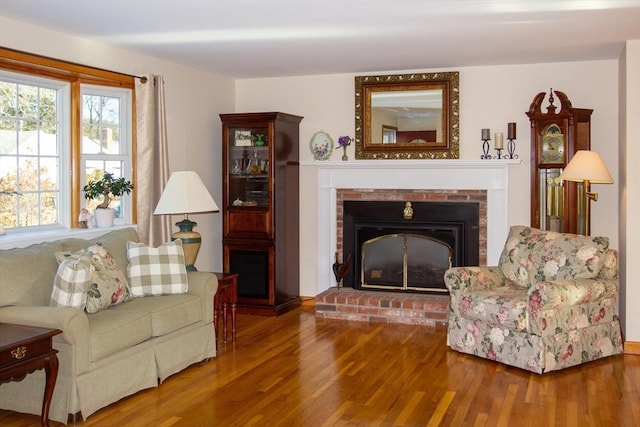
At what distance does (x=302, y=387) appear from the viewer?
4.52 m

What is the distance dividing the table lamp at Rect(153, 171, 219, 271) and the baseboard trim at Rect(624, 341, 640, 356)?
3377 mm

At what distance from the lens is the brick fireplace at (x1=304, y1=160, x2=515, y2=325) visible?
6617 mm

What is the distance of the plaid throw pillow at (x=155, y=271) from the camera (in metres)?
4.92

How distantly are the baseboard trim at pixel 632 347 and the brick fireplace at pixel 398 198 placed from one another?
1.58 metres

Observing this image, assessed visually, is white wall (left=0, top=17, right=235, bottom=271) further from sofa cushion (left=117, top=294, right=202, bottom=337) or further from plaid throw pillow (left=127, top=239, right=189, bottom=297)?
sofa cushion (left=117, top=294, right=202, bottom=337)

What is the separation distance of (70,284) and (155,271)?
2.95 feet

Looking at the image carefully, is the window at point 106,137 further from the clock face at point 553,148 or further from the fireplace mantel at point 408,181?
the clock face at point 553,148

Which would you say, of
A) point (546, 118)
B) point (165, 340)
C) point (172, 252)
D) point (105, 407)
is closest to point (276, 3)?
point (172, 252)

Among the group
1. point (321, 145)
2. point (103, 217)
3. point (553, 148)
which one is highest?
point (321, 145)

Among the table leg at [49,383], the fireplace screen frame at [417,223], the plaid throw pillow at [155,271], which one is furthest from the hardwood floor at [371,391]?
the fireplace screen frame at [417,223]

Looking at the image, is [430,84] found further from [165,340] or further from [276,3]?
[165,340]

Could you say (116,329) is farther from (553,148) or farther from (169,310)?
(553,148)

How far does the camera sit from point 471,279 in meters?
5.49

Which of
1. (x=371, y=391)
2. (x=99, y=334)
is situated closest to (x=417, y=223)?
(x=371, y=391)
